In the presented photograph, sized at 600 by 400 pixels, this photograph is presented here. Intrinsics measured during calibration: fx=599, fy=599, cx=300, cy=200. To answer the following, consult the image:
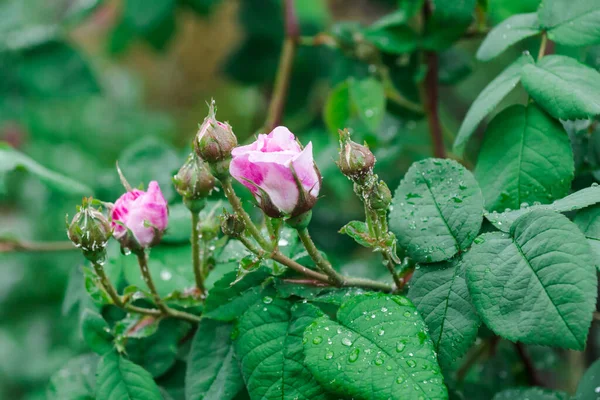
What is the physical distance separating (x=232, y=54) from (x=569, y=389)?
1156 millimetres

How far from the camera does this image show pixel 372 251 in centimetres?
54

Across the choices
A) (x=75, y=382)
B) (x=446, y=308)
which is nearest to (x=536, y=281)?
(x=446, y=308)

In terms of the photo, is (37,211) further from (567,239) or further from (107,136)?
(567,239)

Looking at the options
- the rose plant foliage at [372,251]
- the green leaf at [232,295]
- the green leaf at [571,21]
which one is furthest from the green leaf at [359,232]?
the green leaf at [571,21]

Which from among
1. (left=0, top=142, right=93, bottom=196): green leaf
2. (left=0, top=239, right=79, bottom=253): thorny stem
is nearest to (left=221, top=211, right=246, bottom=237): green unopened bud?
(left=0, top=142, right=93, bottom=196): green leaf

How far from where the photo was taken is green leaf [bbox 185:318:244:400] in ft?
1.98

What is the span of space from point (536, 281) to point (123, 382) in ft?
1.38

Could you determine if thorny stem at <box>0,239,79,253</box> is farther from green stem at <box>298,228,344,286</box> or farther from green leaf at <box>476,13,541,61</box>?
green leaf at <box>476,13,541,61</box>

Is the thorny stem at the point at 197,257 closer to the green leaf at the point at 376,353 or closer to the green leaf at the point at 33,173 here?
the green leaf at the point at 376,353

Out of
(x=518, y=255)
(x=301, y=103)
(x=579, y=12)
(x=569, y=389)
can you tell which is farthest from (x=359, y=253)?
(x=518, y=255)

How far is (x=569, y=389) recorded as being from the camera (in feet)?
3.75

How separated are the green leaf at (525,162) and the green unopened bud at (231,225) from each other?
27cm

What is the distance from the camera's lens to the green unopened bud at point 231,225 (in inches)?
21.4

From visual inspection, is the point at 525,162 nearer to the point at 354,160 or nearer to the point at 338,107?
the point at 354,160
